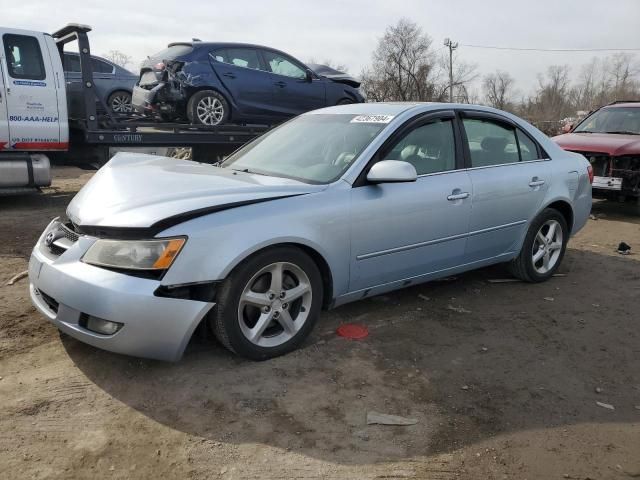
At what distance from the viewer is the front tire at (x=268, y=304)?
318cm

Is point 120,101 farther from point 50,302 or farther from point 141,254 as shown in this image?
point 141,254

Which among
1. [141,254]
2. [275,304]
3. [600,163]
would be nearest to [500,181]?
[275,304]

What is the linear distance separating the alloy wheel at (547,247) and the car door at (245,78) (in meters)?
5.42

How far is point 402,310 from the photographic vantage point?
4.43 meters

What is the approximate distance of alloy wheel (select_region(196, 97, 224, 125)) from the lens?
347 inches

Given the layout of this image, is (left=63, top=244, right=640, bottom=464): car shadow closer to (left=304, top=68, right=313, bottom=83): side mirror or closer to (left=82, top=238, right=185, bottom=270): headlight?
(left=82, top=238, right=185, bottom=270): headlight

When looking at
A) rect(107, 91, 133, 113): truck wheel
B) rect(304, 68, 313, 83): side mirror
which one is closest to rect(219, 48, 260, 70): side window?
rect(304, 68, 313, 83): side mirror

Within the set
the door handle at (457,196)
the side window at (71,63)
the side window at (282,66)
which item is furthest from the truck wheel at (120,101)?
the door handle at (457,196)

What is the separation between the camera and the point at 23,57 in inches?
313

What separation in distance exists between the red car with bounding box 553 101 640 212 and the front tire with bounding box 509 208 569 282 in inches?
154

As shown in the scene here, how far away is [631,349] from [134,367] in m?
3.27

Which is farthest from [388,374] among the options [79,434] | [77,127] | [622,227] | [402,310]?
[77,127]

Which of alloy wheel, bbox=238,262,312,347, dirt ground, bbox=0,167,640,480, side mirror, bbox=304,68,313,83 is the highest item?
side mirror, bbox=304,68,313,83

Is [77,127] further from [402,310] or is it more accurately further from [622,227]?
[622,227]
